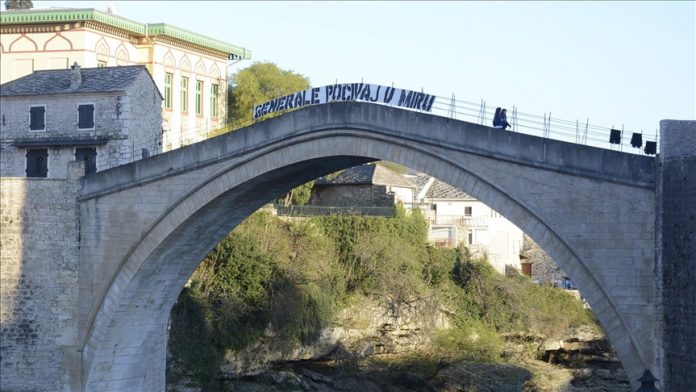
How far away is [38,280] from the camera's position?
35938 millimetres

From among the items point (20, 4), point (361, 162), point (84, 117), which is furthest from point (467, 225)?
point (361, 162)

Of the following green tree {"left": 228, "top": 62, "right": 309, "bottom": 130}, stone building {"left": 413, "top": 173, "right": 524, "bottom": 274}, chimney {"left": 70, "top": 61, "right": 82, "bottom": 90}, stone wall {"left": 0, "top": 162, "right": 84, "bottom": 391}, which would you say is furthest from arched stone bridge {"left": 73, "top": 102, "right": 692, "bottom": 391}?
stone building {"left": 413, "top": 173, "right": 524, "bottom": 274}

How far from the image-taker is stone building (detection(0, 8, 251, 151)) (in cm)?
5525

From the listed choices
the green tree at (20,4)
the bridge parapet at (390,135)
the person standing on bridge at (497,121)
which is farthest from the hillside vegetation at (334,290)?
the green tree at (20,4)

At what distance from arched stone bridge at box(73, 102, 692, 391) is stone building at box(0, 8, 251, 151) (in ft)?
57.2

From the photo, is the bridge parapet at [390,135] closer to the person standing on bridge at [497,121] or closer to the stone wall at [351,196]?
the person standing on bridge at [497,121]

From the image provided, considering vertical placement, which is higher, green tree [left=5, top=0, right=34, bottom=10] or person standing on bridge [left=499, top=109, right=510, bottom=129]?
green tree [left=5, top=0, right=34, bottom=10]

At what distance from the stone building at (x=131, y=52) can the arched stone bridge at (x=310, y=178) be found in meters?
17.4

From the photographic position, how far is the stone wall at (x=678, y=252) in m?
24.7

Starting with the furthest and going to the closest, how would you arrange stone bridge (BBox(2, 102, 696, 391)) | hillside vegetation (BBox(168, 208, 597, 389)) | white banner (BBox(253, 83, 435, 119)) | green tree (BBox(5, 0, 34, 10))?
green tree (BBox(5, 0, 34, 10)), hillside vegetation (BBox(168, 208, 597, 389)), white banner (BBox(253, 83, 435, 119)), stone bridge (BBox(2, 102, 696, 391))

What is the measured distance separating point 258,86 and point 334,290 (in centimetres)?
1651

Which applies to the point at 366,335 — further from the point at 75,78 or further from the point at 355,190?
the point at 75,78

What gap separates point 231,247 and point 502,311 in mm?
18495

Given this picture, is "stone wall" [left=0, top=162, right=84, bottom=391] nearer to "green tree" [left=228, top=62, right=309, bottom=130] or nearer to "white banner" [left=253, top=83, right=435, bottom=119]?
"white banner" [left=253, top=83, right=435, bottom=119]
